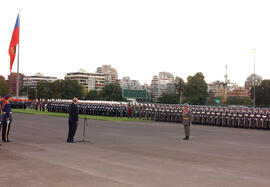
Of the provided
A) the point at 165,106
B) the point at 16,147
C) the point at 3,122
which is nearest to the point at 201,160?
the point at 16,147

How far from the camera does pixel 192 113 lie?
32.9 metres

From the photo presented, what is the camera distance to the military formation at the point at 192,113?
28.9 m

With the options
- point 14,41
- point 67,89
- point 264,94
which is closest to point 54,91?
point 67,89

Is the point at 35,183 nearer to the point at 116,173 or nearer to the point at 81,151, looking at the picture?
the point at 116,173

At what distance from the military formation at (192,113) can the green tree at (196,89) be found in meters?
61.3

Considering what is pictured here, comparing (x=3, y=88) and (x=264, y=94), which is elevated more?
(x=3, y=88)

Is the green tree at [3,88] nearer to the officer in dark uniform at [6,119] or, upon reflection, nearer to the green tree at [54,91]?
the green tree at [54,91]

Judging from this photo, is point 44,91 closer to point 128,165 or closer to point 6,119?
point 6,119

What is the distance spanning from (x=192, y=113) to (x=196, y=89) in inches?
2836

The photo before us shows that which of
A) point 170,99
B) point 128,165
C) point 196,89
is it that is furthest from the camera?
point 170,99

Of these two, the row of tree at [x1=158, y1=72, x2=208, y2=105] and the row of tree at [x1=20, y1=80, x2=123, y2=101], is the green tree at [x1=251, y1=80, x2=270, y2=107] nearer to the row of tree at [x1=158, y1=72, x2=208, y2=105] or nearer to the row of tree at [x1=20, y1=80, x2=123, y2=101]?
the row of tree at [x1=158, y1=72, x2=208, y2=105]

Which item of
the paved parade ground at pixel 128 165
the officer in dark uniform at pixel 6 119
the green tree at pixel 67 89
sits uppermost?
the green tree at pixel 67 89

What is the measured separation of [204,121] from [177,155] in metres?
20.3

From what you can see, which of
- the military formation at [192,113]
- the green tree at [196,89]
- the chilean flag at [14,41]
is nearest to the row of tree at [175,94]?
the green tree at [196,89]
